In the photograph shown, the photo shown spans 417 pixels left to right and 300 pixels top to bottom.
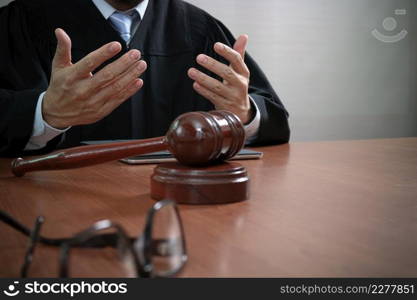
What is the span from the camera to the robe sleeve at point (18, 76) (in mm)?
2057

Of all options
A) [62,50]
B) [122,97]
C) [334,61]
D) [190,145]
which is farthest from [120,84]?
[334,61]

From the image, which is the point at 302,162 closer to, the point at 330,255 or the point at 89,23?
the point at 330,255

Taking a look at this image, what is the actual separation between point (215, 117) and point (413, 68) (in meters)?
4.82

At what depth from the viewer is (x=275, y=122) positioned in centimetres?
248

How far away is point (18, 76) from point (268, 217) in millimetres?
1980

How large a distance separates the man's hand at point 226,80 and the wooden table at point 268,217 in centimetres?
43

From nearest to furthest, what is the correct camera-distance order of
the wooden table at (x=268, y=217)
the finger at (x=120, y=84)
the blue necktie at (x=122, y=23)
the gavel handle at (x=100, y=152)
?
the wooden table at (x=268, y=217) < the gavel handle at (x=100, y=152) < the finger at (x=120, y=84) < the blue necktie at (x=122, y=23)

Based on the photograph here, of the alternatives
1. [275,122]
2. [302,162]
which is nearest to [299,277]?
[302,162]

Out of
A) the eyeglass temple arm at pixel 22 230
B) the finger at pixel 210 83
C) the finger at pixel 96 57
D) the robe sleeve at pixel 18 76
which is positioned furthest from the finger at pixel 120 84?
the eyeglass temple arm at pixel 22 230

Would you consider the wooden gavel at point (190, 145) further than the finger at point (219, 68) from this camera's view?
No

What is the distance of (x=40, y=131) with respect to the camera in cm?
205

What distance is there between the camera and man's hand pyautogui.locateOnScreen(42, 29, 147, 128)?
5.94 ft

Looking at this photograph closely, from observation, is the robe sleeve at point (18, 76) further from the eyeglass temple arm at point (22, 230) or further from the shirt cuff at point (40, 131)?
the eyeglass temple arm at point (22, 230)

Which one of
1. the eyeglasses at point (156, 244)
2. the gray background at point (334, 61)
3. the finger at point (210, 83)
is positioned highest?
the eyeglasses at point (156, 244)
